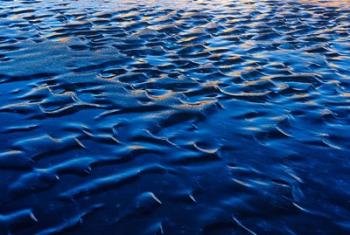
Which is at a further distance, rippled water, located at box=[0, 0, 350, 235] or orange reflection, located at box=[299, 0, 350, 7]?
orange reflection, located at box=[299, 0, 350, 7]

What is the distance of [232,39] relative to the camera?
17.6m

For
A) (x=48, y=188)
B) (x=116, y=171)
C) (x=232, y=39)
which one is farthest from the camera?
(x=232, y=39)

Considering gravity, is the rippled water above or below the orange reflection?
above

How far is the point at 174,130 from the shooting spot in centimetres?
990

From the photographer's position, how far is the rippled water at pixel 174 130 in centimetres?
699

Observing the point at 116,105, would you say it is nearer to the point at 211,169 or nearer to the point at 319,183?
the point at 211,169

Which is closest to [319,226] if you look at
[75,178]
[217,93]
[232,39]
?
[75,178]

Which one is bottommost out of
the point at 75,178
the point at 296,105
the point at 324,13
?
the point at 324,13

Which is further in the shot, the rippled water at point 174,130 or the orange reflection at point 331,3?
the orange reflection at point 331,3

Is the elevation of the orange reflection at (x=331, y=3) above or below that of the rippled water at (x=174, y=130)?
below

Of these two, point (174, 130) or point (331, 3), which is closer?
point (174, 130)

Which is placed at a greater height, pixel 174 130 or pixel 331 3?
pixel 174 130

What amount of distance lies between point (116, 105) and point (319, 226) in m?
6.32

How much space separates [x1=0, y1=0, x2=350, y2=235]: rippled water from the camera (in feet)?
22.9
